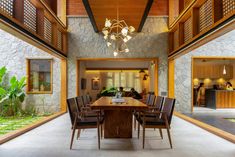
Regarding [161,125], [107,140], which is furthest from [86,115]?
[161,125]

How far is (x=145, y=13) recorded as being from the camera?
262 inches

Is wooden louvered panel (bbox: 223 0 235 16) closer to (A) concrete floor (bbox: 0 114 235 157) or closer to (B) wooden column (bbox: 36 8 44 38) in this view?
(A) concrete floor (bbox: 0 114 235 157)

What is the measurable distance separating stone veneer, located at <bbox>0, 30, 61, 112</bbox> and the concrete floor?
4.10 meters

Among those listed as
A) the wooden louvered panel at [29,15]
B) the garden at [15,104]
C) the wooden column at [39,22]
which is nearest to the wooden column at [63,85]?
the garden at [15,104]

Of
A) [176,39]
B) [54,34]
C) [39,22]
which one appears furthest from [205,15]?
[54,34]

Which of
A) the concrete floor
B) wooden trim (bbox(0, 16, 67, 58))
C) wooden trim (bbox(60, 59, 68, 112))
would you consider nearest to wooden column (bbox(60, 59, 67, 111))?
wooden trim (bbox(60, 59, 68, 112))

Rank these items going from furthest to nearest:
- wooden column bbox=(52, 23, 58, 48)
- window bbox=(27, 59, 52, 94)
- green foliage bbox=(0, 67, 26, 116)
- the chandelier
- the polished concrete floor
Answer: window bbox=(27, 59, 52, 94) → green foliage bbox=(0, 67, 26, 116) → wooden column bbox=(52, 23, 58, 48) → the polished concrete floor → the chandelier

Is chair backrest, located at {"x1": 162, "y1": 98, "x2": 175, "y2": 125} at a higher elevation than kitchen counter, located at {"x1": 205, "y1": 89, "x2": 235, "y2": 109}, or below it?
higher

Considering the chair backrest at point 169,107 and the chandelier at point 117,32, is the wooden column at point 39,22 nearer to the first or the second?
the chandelier at point 117,32

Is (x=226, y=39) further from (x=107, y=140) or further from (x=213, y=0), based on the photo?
(x=107, y=140)

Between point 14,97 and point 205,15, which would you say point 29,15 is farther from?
point 14,97

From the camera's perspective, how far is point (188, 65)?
29.3 ft

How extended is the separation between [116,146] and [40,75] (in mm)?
6298

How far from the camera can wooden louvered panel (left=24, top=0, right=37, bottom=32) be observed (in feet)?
16.2
